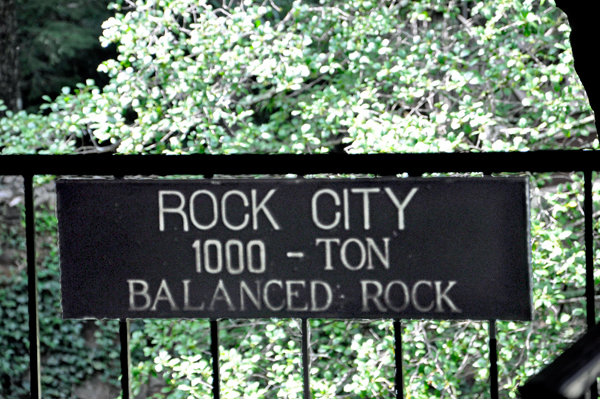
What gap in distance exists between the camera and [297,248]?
184 cm

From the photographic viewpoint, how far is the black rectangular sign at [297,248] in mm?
1793

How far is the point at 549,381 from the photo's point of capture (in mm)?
963

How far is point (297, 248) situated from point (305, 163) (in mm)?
204

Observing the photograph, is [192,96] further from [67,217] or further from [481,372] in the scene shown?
[67,217]

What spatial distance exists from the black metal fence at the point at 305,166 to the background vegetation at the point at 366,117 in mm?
2911

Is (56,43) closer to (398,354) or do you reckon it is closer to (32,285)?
(32,285)

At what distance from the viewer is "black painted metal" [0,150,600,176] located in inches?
69.9

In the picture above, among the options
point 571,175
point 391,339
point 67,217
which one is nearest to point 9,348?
point 391,339

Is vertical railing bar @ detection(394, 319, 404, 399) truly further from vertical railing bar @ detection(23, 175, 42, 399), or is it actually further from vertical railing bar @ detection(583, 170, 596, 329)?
vertical railing bar @ detection(23, 175, 42, 399)

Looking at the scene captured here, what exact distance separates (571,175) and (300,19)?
2269 millimetres

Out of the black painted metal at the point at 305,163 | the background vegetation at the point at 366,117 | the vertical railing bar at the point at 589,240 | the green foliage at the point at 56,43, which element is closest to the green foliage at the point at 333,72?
the background vegetation at the point at 366,117

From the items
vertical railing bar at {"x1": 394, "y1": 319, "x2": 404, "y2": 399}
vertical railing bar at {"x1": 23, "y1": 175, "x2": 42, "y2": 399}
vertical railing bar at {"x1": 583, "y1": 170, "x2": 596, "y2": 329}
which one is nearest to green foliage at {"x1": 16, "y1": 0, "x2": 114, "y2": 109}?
vertical railing bar at {"x1": 23, "y1": 175, "x2": 42, "y2": 399}

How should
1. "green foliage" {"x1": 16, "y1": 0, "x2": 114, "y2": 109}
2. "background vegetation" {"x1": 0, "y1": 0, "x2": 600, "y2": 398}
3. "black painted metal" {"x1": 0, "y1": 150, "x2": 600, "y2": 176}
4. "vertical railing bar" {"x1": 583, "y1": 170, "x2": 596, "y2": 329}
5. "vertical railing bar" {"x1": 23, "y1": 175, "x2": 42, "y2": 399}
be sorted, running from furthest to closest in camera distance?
"green foliage" {"x1": 16, "y1": 0, "x2": 114, "y2": 109}
"background vegetation" {"x1": 0, "y1": 0, "x2": 600, "y2": 398}
"vertical railing bar" {"x1": 23, "y1": 175, "x2": 42, "y2": 399}
"vertical railing bar" {"x1": 583, "y1": 170, "x2": 596, "y2": 329}
"black painted metal" {"x1": 0, "y1": 150, "x2": 600, "y2": 176}

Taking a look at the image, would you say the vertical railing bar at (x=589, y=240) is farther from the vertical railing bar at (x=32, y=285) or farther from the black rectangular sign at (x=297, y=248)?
the vertical railing bar at (x=32, y=285)
